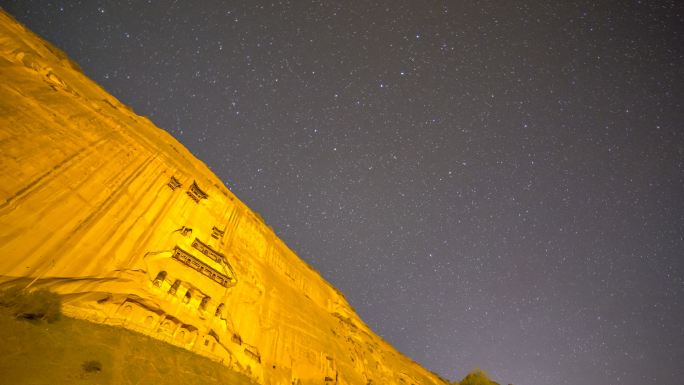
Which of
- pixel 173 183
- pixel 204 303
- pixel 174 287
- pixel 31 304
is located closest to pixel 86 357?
pixel 31 304

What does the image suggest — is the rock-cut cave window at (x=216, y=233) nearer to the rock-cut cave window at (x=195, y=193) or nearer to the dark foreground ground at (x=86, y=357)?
the rock-cut cave window at (x=195, y=193)

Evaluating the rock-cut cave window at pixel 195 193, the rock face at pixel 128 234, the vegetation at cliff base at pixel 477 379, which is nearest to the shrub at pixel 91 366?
the rock face at pixel 128 234

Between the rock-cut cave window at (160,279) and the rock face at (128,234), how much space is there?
6 centimetres

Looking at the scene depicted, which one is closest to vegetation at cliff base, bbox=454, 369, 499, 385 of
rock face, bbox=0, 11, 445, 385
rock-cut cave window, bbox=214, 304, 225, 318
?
rock face, bbox=0, 11, 445, 385

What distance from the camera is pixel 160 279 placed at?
1816 cm

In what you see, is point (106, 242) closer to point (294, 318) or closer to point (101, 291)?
point (101, 291)

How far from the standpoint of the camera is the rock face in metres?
14.7

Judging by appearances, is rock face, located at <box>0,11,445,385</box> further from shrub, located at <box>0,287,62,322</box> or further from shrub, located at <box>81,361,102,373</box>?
shrub, located at <box>81,361,102,373</box>

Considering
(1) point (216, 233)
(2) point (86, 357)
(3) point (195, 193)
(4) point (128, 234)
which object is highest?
(3) point (195, 193)

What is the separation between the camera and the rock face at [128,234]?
14664mm

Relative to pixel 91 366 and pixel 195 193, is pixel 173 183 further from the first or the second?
pixel 91 366

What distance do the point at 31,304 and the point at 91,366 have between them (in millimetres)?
3248

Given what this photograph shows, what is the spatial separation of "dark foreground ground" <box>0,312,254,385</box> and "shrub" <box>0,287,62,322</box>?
0.25 meters

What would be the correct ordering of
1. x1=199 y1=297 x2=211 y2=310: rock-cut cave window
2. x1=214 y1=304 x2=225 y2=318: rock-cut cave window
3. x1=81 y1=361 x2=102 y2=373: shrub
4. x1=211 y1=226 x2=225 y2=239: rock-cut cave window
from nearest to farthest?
x1=81 y1=361 x2=102 y2=373: shrub < x1=199 y1=297 x2=211 y2=310: rock-cut cave window < x1=214 y1=304 x2=225 y2=318: rock-cut cave window < x1=211 y1=226 x2=225 y2=239: rock-cut cave window
